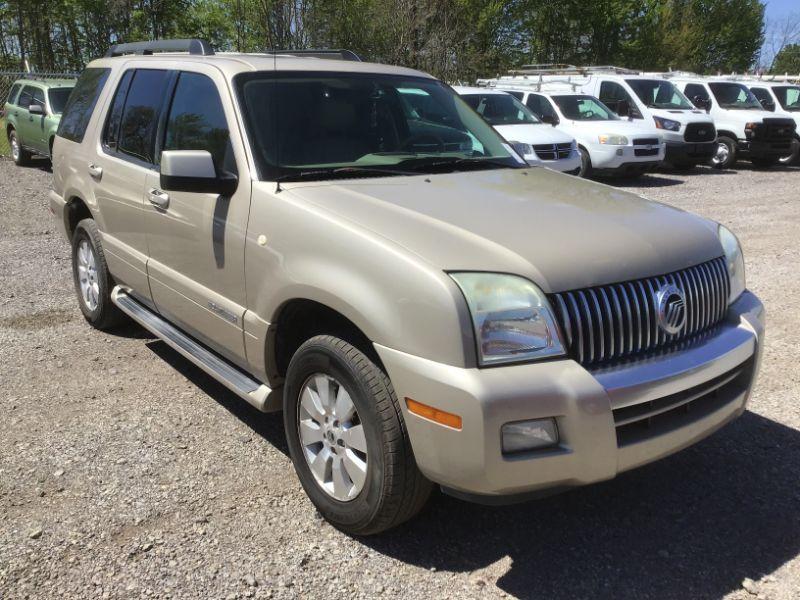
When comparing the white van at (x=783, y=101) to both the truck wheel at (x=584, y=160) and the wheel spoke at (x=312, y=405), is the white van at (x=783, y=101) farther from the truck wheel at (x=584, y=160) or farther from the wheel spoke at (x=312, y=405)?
the wheel spoke at (x=312, y=405)

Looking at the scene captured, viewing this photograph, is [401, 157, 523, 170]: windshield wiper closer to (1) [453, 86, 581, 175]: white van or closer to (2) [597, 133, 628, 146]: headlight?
(1) [453, 86, 581, 175]: white van

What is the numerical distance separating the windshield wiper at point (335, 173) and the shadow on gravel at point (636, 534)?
1523 mm

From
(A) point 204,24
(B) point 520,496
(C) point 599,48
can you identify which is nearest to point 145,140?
(B) point 520,496

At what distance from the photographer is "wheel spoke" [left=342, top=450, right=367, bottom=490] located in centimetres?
286

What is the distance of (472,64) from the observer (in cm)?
2662

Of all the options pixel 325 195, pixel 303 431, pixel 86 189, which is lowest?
pixel 303 431

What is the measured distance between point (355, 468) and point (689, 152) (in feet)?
48.1

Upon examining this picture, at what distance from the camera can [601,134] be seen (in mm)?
13961

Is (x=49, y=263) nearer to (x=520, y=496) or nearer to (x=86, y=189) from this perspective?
(x=86, y=189)

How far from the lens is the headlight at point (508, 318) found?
2.48 m

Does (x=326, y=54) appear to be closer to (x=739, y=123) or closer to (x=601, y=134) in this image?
(x=601, y=134)

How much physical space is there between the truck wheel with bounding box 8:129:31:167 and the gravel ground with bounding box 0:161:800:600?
12.9m

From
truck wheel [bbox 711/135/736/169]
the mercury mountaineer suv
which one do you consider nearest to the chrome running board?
the mercury mountaineer suv

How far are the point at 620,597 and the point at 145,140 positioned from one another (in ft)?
11.3
